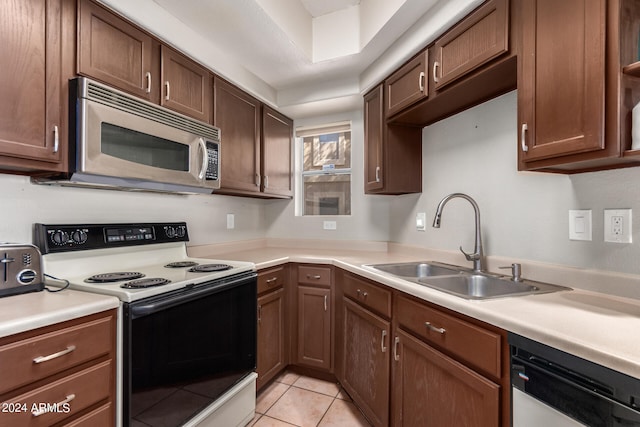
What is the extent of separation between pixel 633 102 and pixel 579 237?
1.83 feet

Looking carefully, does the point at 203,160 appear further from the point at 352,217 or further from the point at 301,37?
the point at 352,217

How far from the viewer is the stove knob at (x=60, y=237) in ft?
4.52

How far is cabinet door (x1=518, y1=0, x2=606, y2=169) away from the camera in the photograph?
92cm

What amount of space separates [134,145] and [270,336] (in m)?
1.41

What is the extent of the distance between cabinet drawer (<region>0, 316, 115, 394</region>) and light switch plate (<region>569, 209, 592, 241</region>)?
5.93 feet

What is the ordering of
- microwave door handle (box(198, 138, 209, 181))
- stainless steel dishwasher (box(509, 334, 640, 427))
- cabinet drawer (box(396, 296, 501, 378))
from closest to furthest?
stainless steel dishwasher (box(509, 334, 640, 427)) → cabinet drawer (box(396, 296, 501, 378)) → microwave door handle (box(198, 138, 209, 181))

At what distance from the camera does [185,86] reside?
179 centimetres

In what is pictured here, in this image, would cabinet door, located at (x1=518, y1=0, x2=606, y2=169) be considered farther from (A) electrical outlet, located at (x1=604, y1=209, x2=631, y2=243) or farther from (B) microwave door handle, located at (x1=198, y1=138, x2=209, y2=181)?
(B) microwave door handle, located at (x1=198, y1=138, x2=209, y2=181)

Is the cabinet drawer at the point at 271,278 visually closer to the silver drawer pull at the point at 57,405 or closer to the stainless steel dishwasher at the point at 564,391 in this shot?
the silver drawer pull at the point at 57,405

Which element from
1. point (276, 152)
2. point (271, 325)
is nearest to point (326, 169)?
point (276, 152)

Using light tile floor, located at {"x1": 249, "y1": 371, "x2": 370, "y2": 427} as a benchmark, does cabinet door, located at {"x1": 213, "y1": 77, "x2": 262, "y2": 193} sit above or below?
above

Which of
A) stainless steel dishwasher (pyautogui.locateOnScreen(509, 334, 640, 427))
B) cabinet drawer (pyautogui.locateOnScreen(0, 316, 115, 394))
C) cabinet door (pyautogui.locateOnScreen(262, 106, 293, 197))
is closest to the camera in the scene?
stainless steel dishwasher (pyautogui.locateOnScreen(509, 334, 640, 427))

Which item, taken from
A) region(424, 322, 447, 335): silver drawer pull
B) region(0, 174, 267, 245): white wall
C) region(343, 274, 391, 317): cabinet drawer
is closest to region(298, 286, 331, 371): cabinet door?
region(343, 274, 391, 317): cabinet drawer

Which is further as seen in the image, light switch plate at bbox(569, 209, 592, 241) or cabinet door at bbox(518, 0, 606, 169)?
light switch plate at bbox(569, 209, 592, 241)
